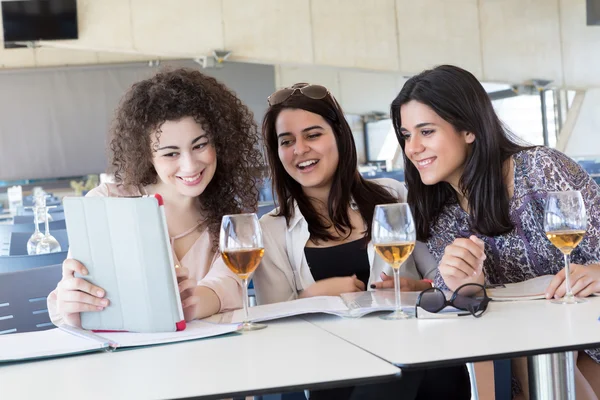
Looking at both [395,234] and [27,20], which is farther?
[27,20]

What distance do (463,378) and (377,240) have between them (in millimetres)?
515

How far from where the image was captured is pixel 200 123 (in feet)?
7.13

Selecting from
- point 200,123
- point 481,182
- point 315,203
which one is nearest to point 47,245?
point 315,203

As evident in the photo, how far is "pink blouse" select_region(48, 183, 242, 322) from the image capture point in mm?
1897

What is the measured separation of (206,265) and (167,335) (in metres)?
0.70

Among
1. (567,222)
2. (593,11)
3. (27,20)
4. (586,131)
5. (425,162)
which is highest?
(27,20)

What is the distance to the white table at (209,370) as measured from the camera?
1062 mm

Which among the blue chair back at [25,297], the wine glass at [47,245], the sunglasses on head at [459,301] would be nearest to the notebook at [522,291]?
the sunglasses on head at [459,301]

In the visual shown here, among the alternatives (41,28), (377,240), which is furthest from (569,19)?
(377,240)

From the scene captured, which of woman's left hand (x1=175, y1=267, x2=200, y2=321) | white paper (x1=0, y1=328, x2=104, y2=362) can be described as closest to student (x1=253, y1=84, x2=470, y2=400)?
woman's left hand (x1=175, y1=267, x2=200, y2=321)

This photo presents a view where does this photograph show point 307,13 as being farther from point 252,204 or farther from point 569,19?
point 252,204

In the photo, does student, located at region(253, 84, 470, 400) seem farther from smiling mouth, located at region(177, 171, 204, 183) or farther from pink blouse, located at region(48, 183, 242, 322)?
smiling mouth, located at region(177, 171, 204, 183)

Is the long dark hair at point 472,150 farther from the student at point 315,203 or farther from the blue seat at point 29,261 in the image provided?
the blue seat at point 29,261

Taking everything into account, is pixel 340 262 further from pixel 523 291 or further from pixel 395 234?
pixel 395 234
